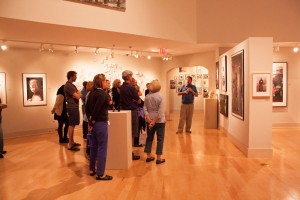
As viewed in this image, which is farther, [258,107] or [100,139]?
[258,107]

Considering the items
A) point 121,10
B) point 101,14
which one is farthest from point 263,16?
point 101,14

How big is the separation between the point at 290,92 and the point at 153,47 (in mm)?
5777

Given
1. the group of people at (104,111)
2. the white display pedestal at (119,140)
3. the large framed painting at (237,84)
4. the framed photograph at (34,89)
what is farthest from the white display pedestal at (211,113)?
the framed photograph at (34,89)

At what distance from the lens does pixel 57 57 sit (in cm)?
1074

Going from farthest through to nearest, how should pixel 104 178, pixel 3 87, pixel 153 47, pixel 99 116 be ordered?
pixel 153 47, pixel 3 87, pixel 104 178, pixel 99 116

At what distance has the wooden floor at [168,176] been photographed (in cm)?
452

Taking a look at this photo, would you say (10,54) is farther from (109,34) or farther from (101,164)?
(101,164)

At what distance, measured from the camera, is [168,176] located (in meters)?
5.33

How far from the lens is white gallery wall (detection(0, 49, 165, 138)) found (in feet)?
31.6

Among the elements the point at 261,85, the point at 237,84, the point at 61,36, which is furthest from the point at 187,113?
the point at 61,36

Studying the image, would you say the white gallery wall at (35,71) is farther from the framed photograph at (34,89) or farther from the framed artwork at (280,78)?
the framed artwork at (280,78)

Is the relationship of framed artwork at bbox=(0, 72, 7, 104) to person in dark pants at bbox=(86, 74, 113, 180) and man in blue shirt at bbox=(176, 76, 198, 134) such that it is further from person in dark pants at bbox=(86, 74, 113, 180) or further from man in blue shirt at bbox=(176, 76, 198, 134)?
man in blue shirt at bbox=(176, 76, 198, 134)

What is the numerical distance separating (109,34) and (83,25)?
1.08 meters

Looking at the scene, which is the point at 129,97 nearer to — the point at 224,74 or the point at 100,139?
the point at 100,139
